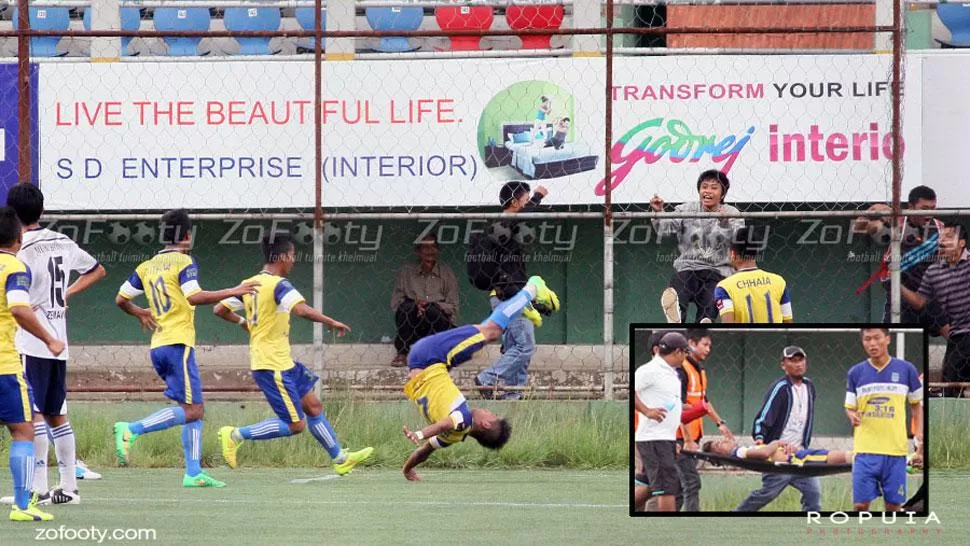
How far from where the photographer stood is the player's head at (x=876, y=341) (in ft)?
21.5

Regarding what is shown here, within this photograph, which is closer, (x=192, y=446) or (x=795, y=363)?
(x=795, y=363)

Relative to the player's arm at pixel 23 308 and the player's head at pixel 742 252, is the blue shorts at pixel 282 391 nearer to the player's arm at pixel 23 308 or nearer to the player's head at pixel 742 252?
the player's arm at pixel 23 308

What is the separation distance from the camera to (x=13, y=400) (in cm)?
821

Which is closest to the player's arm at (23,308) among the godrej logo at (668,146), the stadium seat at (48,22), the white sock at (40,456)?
the white sock at (40,456)

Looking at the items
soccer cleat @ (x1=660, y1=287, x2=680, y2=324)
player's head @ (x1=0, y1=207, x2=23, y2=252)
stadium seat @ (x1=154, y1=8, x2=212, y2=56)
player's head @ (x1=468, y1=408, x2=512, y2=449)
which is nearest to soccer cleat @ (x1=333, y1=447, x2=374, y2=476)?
player's head @ (x1=468, y1=408, x2=512, y2=449)

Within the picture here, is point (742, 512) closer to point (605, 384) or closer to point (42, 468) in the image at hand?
point (42, 468)

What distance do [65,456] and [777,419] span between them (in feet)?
15.1

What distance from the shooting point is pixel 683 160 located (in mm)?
13648

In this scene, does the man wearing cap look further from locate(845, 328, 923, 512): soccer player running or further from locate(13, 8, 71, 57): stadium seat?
locate(13, 8, 71, 57): stadium seat

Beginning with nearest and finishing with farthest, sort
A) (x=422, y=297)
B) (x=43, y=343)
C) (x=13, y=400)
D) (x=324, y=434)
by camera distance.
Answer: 1. (x=13, y=400)
2. (x=43, y=343)
3. (x=324, y=434)
4. (x=422, y=297)

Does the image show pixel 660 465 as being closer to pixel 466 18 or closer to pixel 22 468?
pixel 22 468

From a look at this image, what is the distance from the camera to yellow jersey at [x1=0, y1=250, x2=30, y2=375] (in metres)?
8.11

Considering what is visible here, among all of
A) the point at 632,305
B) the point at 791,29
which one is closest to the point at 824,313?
the point at 632,305

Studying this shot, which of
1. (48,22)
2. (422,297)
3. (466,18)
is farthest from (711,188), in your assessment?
(48,22)
